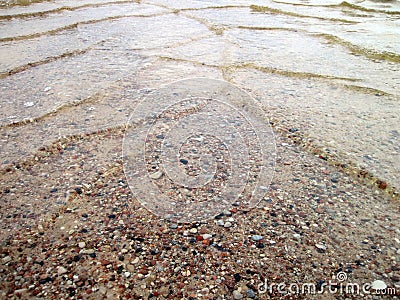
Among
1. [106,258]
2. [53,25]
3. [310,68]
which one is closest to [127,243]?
[106,258]

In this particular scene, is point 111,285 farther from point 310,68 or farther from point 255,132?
point 310,68

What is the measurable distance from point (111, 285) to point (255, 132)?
1.20 meters

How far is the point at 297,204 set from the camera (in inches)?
58.9

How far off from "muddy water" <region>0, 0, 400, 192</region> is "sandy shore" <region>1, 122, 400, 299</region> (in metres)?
0.31

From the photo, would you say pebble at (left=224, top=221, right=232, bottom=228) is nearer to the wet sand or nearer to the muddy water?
the wet sand

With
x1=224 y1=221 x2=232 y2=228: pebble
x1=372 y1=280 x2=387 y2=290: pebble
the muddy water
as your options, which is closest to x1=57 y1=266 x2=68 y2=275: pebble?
x1=224 y1=221 x2=232 y2=228: pebble

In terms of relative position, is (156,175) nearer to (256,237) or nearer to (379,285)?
(256,237)

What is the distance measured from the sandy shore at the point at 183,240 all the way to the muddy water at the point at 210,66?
310 millimetres

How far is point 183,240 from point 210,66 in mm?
1920

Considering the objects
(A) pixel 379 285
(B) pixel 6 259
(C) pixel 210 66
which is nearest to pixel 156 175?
(B) pixel 6 259

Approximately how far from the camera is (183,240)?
4.35 ft

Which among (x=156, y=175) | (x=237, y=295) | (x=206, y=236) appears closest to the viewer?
(x=237, y=295)

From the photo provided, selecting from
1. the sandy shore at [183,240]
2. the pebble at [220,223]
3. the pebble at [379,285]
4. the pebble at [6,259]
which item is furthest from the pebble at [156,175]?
the pebble at [379,285]

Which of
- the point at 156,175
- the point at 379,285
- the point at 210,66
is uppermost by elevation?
the point at 210,66
